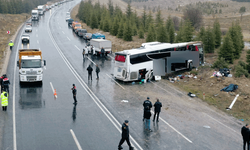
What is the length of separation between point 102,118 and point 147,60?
10.9m

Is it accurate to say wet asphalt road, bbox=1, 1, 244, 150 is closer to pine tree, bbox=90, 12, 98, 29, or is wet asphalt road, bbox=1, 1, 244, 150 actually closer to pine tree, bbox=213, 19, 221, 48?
pine tree, bbox=213, 19, 221, 48

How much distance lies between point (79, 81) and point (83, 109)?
764cm

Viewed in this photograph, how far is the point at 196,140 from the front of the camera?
16.0 metres

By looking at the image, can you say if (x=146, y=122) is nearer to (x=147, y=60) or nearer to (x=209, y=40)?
(x=147, y=60)

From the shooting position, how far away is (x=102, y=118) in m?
18.8

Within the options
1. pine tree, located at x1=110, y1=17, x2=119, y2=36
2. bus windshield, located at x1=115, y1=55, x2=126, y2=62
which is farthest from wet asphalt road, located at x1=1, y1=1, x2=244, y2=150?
pine tree, located at x1=110, y1=17, x2=119, y2=36

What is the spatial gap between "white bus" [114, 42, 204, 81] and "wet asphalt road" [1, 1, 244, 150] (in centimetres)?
124

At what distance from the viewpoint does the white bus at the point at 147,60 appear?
27.0m

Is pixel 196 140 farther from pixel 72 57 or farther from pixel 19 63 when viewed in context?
pixel 72 57

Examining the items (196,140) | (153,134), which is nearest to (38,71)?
(153,134)

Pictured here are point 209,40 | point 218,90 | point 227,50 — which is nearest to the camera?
point 218,90

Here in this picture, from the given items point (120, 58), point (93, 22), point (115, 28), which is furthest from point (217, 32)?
point (93, 22)

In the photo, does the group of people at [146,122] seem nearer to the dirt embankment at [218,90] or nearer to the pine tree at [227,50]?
the dirt embankment at [218,90]

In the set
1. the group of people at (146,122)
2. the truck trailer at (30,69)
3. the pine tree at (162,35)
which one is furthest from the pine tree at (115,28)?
the group of people at (146,122)
